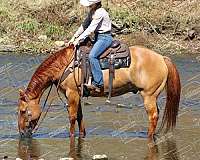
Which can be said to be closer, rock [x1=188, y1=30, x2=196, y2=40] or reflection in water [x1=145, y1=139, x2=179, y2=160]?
reflection in water [x1=145, y1=139, x2=179, y2=160]

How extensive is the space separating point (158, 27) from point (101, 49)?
38.9ft

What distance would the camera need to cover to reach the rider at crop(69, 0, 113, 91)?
9469 millimetres

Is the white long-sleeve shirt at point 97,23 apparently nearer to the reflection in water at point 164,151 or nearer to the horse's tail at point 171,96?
the horse's tail at point 171,96

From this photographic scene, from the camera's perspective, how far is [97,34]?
9.72 m

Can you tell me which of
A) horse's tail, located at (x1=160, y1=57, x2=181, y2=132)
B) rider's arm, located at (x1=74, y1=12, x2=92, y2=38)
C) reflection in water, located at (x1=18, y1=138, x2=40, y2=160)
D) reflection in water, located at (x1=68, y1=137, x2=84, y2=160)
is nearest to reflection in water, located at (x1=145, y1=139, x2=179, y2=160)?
horse's tail, located at (x1=160, y1=57, x2=181, y2=132)

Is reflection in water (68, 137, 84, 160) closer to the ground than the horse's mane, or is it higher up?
closer to the ground

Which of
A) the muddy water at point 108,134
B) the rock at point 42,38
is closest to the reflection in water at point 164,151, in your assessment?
the muddy water at point 108,134

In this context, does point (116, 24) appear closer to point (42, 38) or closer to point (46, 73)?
point (42, 38)

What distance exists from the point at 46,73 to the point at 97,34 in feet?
3.39

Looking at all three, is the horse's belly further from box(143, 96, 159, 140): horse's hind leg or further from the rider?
box(143, 96, 159, 140): horse's hind leg

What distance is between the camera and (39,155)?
875 cm

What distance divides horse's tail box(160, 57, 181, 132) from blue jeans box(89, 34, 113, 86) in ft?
3.51

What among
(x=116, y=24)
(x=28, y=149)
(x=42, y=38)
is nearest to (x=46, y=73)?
(x=28, y=149)

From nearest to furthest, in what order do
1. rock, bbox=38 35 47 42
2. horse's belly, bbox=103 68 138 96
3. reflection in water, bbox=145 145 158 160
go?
→ reflection in water, bbox=145 145 158 160 < horse's belly, bbox=103 68 138 96 < rock, bbox=38 35 47 42
